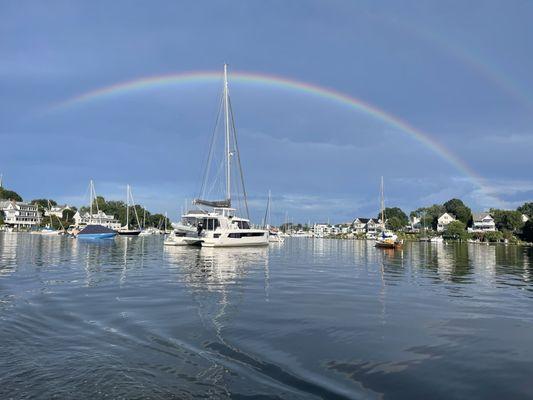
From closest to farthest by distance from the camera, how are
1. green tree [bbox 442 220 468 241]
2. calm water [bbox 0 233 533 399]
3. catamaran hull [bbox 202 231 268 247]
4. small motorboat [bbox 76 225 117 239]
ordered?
calm water [bbox 0 233 533 399], catamaran hull [bbox 202 231 268 247], small motorboat [bbox 76 225 117 239], green tree [bbox 442 220 468 241]

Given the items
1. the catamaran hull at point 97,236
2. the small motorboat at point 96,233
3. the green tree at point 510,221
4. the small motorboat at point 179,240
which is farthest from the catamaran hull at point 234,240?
the green tree at point 510,221

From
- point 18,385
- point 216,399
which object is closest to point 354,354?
point 216,399

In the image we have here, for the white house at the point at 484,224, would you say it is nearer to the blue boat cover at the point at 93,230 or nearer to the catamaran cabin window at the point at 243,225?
the catamaran cabin window at the point at 243,225

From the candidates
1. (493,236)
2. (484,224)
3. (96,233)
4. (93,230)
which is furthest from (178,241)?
(484,224)

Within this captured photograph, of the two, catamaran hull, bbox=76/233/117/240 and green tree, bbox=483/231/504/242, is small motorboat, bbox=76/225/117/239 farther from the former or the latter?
green tree, bbox=483/231/504/242

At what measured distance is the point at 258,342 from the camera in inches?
507

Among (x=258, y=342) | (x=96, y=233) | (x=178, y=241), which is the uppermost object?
(x=96, y=233)

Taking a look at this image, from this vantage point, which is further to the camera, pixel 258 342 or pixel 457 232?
pixel 457 232

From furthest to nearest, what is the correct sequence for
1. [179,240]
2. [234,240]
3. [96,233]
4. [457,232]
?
[457,232] < [96,233] < [179,240] < [234,240]

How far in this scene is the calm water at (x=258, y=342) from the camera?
9320 mm

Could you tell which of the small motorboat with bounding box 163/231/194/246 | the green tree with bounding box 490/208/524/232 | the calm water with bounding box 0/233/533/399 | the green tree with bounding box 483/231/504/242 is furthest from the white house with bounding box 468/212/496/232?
the calm water with bounding box 0/233/533/399

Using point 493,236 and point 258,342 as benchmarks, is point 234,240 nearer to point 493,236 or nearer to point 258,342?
point 258,342

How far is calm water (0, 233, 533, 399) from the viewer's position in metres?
9.32

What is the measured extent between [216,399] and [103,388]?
87.4 inches
